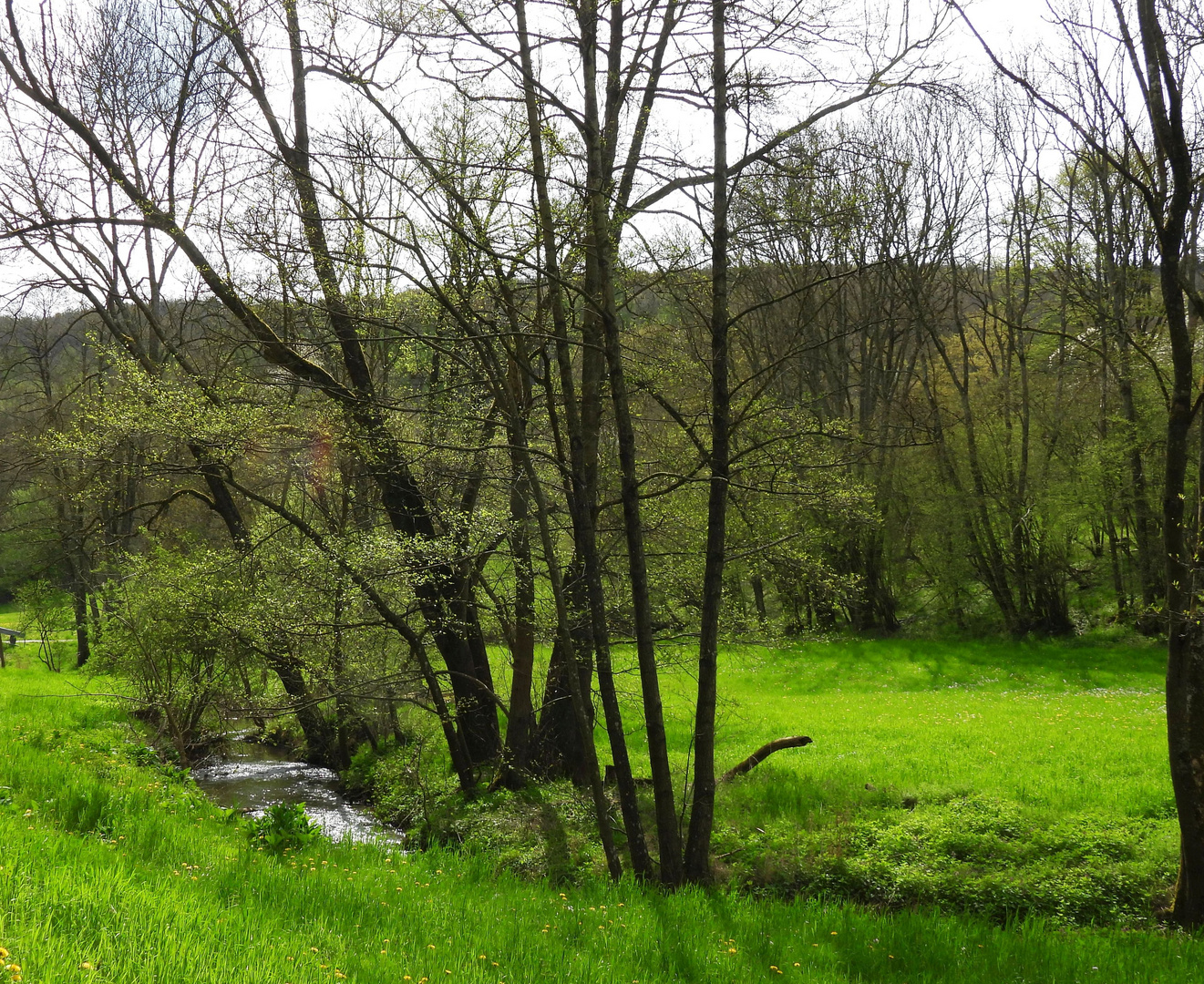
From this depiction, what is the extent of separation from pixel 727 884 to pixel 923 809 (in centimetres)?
290

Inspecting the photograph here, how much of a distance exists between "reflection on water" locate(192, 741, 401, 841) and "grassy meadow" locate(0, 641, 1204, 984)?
1353mm

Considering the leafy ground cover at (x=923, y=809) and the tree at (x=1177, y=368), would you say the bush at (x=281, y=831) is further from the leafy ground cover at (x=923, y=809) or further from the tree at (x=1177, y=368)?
the tree at (x=1177, y=368)

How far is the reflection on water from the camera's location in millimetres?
10906

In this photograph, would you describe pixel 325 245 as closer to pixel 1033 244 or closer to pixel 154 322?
pixel 154 322

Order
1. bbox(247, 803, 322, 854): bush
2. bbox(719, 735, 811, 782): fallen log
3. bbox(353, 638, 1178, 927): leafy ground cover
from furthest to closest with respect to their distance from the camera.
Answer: bbox(719, 735, 811, 782): fallen log
bbox(353, 638, 1178, 927): leafy ground cover
bbox(247, 803, 322, 854): bush

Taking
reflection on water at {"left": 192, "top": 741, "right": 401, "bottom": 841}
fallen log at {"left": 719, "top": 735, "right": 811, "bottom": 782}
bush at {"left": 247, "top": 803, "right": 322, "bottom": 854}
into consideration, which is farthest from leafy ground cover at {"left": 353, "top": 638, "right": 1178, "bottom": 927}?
bush at {"left": 247, "top": 803, "right": 322, "bottom": 854}

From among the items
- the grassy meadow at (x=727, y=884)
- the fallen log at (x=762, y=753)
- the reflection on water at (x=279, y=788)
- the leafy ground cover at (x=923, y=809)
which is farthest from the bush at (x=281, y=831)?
the fallen log at (x=762, y=753)

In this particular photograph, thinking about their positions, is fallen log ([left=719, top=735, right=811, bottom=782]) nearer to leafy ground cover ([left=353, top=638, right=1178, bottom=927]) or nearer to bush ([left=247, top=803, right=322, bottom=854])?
leafy ground cover ([left=353, top=638, right=1178, bottom=927])

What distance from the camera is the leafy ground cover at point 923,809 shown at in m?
7.16

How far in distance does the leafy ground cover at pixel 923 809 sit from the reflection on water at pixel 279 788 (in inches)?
19.8

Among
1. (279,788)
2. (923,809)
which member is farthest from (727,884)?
(279,788)

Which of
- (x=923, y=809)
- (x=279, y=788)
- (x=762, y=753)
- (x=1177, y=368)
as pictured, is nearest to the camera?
(x=1177, y=368)

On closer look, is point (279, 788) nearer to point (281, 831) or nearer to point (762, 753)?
point (281, 831)

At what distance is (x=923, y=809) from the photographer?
29.5ft
